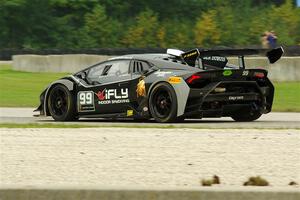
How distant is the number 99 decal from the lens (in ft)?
51.8

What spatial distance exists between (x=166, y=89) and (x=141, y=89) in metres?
0.63

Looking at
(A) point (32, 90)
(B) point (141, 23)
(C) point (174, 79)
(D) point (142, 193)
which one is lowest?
(D) point (142, 193)

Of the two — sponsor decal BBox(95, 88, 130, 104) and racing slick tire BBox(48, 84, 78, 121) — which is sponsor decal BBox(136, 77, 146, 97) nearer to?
Answer: sponsor decal BBox(95, 88, 130, 104)

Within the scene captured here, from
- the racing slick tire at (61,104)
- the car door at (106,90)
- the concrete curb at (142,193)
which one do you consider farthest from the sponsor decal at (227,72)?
the concrete curb at (142,193)

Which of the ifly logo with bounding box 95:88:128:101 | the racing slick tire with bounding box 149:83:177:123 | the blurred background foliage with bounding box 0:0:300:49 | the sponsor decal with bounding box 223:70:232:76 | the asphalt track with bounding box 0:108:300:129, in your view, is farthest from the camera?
the blurred background foliage with bounding box 0:0:300:49

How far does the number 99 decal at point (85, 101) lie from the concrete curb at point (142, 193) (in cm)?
921

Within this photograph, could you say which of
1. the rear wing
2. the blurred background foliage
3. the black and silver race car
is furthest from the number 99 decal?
the blurred background foliage

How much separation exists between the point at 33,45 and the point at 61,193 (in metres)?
64.5

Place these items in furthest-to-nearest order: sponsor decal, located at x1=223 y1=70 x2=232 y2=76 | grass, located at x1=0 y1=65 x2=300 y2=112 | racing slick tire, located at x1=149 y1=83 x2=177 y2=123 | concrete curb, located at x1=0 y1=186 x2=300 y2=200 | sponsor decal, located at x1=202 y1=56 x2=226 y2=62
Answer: grass, located at x1=0 y1=65 x2=300 y2=112 < sponsor decal, located at x1=202 y1=56 x2=226 y2=62 < sponsor decal, located at x1=223 y1=70 x2=232 y2=76 < racing slick tire, located at x1=149 y1=83 x2=177 y2=123 < concrete curb, located at x1=0 y1=186 x2=300 y2=200

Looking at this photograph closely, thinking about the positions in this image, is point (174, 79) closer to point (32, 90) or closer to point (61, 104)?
point (61, 104)

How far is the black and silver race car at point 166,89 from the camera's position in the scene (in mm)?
14484

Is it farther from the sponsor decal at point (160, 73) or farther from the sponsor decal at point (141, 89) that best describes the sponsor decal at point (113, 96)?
the sponsor decal at point (160, 73)

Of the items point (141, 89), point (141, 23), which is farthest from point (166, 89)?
point (141, 23)

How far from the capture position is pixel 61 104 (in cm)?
1608
